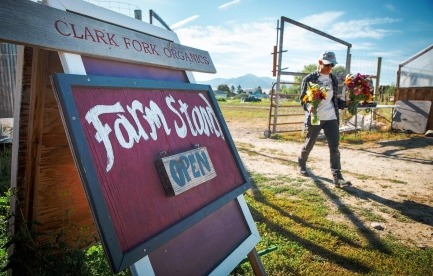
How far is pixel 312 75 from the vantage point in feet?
14.0

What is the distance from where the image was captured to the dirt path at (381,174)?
307 centimetres

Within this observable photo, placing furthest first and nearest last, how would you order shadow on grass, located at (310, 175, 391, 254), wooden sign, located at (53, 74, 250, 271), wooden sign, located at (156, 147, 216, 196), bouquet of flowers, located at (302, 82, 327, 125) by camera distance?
bouquet of flowers, located at (302, 82, 327, 125) < shadow on grass, located at (310, 175, 391, 254) < wooden sign, located at (156, 147, 216, 196) < wooden sign, located at (53, 74, 250, 271)

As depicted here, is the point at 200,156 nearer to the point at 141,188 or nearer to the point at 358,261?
the point at 141,188

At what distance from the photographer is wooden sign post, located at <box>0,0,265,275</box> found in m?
1.08

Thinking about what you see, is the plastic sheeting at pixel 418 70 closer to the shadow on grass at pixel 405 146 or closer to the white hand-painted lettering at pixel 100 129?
the shadow on grass at pixel 405 146

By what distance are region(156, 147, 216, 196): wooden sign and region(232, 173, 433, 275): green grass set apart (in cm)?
106

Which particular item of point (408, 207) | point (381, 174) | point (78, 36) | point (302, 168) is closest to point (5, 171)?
point (78, 36)

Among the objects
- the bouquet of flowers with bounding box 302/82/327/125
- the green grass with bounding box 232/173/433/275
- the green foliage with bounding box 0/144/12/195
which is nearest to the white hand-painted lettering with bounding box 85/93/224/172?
the green grass with bounding box 232/173/433/275

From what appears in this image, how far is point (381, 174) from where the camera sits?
4.81m

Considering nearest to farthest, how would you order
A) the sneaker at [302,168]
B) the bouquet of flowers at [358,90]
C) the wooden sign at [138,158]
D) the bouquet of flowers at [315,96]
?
the wooden sign at [138,158] → the bouquet of flowers at [315,96] → the sneaker at [302,168] → the bouquet of flowers at [358,90]

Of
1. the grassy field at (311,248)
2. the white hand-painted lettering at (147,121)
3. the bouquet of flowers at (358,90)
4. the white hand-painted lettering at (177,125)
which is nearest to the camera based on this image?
the white hand-painted lettering at (147,121)

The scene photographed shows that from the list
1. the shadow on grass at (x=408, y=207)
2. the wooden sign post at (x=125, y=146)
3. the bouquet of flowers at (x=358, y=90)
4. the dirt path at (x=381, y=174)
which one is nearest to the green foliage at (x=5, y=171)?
the wooden sign post at (x=125, y=146)

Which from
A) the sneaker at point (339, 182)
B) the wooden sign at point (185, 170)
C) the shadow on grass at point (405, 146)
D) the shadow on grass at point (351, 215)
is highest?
the wooden sign at point (185, 170)

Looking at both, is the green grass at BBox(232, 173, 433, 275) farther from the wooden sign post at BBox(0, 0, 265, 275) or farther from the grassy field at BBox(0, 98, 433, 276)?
the wooden sign post at BBox(0, 0, 265, 275)
